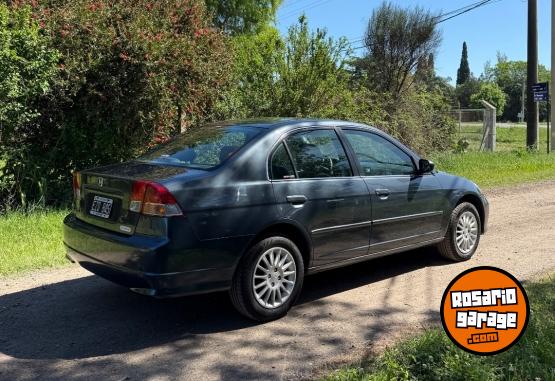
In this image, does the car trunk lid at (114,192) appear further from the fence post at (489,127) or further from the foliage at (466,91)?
the foliage at (466,91)

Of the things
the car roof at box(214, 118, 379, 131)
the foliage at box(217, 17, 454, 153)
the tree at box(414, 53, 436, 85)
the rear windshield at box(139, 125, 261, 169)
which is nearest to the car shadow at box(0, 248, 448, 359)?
the rear windshield at box(139, 125, 261, 169)

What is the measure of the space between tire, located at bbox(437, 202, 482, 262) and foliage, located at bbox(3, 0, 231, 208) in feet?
17.6

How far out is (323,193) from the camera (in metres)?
4.95

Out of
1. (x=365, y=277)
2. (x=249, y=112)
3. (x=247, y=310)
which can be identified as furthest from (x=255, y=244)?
(x=249, y=112)

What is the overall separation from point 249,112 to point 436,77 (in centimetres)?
1512

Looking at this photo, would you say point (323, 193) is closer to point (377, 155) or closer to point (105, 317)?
point (377, 155)

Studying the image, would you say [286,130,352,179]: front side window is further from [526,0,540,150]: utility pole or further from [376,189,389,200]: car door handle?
[526,0,540,150]: utility pole

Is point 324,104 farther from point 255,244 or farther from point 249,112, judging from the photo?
point 255,244

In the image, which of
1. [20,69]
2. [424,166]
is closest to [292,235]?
[424,166]

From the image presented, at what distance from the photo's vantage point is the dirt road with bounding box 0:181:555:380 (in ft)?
12.7

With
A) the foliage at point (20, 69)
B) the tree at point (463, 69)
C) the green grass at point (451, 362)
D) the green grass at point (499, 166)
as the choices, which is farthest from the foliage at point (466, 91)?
the green grass at point (451, 362)

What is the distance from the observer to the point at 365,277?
5941mm

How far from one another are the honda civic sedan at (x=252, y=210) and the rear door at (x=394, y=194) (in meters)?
0.01

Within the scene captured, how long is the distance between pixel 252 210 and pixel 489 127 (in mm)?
19194
